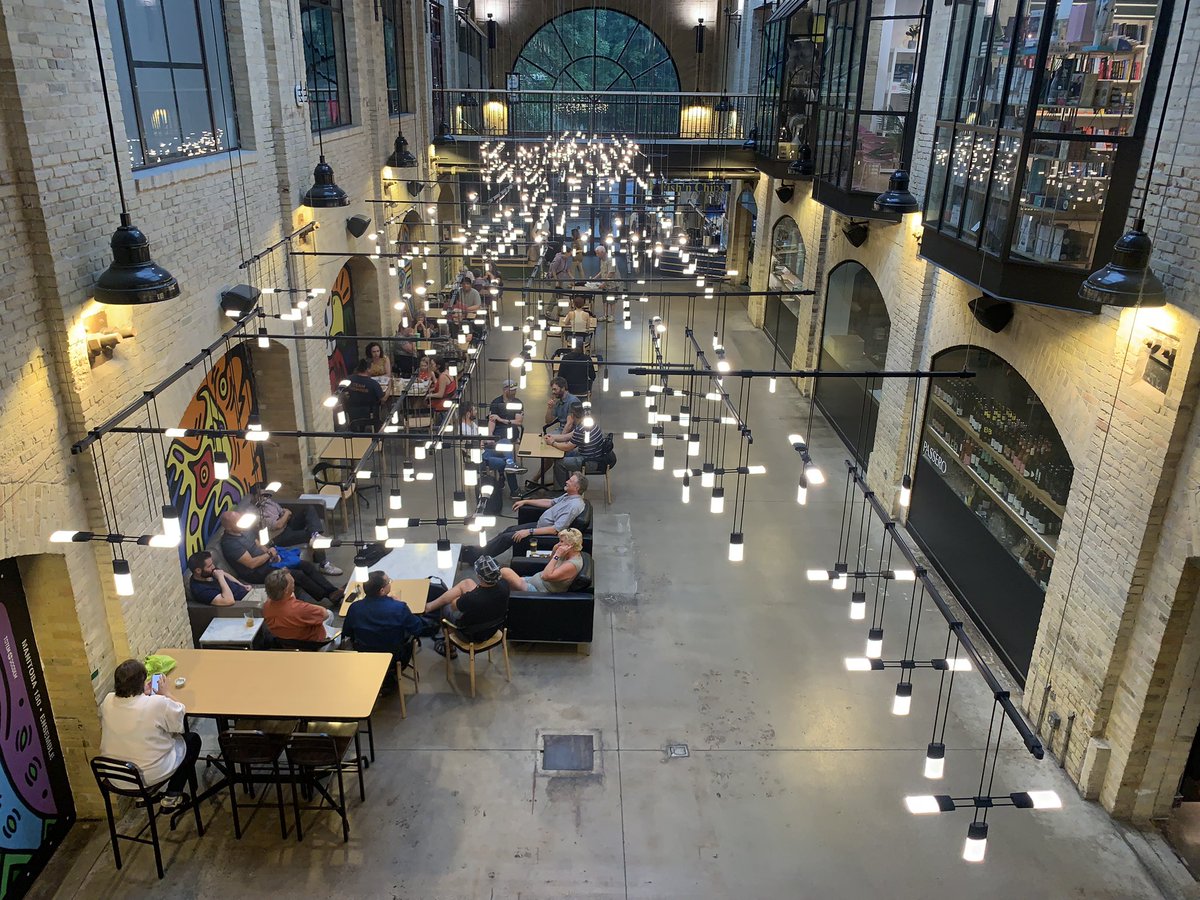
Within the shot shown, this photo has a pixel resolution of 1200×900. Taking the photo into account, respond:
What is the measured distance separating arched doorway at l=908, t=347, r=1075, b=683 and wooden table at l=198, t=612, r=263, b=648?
6735mm

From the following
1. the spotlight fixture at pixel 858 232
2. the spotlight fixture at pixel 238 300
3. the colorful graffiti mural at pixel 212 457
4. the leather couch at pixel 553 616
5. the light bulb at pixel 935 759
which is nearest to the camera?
the light bulb at pixel 935 759

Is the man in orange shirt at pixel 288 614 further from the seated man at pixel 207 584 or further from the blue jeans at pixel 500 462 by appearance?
the blue jeans at pixel 500 462

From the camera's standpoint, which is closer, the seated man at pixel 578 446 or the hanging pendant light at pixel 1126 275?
the hanging pendant light at pixel 1126 275

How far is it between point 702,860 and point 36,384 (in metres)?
5.29

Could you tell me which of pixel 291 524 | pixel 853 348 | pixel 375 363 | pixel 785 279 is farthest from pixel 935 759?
pixel 785 279

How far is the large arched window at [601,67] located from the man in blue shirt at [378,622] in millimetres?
21869

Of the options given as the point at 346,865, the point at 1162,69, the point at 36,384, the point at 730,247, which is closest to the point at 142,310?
the point at 36,384

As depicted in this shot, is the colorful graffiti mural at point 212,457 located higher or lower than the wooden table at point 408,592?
higher

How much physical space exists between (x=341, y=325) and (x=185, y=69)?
5.83 m

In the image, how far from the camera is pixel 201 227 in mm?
7754

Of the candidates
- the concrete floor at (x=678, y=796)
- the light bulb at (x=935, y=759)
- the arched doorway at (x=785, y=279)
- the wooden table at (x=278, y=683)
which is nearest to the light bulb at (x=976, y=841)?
the light bulb at (x=935, y=759)

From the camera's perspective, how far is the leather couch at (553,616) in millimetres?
7938

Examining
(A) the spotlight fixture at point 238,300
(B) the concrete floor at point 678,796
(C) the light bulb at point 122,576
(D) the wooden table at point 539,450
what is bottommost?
(B) the concrete floor at point 678,796

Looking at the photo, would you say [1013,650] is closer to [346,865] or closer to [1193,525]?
[1193,525]
